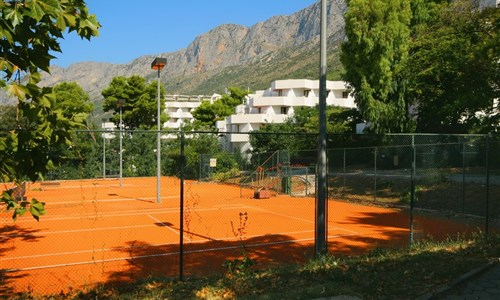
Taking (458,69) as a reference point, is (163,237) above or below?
below

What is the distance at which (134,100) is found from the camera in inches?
2298

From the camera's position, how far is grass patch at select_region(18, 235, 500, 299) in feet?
20.8

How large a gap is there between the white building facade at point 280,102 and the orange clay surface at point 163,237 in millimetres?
41866

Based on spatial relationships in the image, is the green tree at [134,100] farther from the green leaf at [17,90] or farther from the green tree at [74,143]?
the green leaf at [17,90]

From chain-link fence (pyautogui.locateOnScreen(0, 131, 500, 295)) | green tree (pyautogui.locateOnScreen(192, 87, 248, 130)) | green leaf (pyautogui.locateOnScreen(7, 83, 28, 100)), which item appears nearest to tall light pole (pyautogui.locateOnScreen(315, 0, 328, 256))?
chain-link fence (pyautogui.locateOnScreen(0, 131, 500, 295))

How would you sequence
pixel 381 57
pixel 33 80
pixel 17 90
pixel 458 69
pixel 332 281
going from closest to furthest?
pixel 17 90 < pixel 33 80 < pixel 332 281 < pixel 458 69 < pixel 381 57

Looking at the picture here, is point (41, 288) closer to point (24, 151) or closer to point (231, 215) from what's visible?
point (24, 151)

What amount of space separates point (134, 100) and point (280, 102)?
23546 mm

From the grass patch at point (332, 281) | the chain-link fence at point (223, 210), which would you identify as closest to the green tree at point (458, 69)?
the chain-link fence at point (223, 210)

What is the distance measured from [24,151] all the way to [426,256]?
7.08 metres

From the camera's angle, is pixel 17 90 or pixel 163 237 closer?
pixel 17 90

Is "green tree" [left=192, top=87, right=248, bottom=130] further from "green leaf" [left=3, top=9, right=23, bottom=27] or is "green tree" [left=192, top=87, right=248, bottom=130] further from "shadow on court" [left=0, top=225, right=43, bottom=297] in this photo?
"green leaf" [left=3, top=9, right=23, bottom=27]

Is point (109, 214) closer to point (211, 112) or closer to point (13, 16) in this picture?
point (13, 16)

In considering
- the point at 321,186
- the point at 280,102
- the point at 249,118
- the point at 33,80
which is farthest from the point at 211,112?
the point at 33,80
